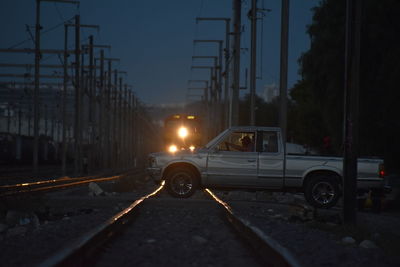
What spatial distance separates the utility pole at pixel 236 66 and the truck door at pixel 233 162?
47.4 ft

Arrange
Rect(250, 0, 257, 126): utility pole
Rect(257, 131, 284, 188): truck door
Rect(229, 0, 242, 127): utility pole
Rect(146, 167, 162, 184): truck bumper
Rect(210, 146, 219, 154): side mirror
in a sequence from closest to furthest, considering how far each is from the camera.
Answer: Rect(257, 131, 284, 188): truck door, Rect(210, 146, 219, 154): side mirror, Rect(146, 167, 162, 184): truck bumper, Rect(250, 0, 257, 126): utility pole, Rect(229, 0, 242, 127): utility pole

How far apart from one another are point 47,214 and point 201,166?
4.83m

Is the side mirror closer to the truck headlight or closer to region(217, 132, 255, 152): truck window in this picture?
region(217, 132, 255, 152): truck window

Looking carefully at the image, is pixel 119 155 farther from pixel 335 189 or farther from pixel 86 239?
pixel 86 239

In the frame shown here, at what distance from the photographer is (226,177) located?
1536cm

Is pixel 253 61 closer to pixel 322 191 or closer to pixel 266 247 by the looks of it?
pixel 322 191

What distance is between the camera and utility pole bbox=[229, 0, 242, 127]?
101 feet

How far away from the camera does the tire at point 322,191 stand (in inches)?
583

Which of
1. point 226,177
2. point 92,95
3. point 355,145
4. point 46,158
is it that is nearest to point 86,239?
point 355,145

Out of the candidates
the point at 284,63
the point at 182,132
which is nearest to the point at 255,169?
the point at 284,63

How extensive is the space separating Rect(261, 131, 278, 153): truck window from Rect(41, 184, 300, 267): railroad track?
4.39 m

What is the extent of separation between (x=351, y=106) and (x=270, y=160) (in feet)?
13.8

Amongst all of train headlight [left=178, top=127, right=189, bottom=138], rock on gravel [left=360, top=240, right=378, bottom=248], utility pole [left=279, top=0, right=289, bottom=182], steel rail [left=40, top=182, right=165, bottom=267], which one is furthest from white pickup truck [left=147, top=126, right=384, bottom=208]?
train headlight [left=178, top=127, right=189, bottom=138]

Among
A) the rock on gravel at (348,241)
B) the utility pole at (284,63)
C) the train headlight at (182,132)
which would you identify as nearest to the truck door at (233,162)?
the rock on gravel at (348,241)
